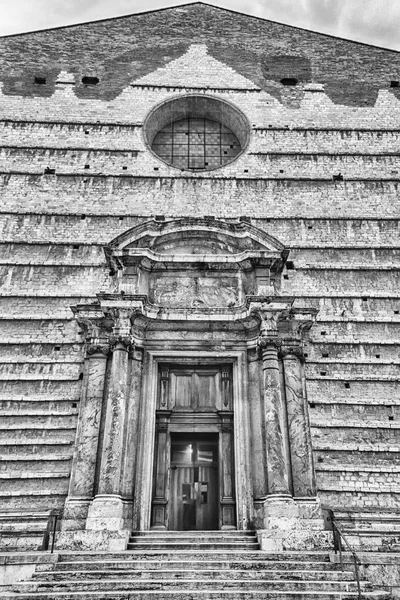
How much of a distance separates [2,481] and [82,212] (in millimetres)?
5811

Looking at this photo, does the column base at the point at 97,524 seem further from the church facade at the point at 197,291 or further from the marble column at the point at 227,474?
the marble column at the point at 227,474

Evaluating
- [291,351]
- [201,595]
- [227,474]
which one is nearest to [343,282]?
[291,351]

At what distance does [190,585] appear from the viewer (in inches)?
248

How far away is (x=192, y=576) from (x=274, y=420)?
317cm

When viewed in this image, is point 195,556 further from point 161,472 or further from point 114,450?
point 161,472

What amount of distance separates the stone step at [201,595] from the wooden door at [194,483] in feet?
11.9

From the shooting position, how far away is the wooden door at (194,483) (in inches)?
376

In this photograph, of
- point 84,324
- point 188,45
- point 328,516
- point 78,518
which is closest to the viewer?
point 78,518

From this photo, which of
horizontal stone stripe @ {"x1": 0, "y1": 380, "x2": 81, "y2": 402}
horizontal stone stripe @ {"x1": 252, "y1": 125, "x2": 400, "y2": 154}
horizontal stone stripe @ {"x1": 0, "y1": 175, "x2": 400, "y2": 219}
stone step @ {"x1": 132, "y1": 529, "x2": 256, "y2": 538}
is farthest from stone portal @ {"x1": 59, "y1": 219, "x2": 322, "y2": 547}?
horizontal stone stripe @ {"x1": 252, "y1": 125, "x2": 400, "y2": 154}

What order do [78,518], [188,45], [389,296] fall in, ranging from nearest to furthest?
1. [78,518]
2. [389,296]
3. [188,45]

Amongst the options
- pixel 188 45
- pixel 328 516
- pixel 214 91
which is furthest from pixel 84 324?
pixel 188 45

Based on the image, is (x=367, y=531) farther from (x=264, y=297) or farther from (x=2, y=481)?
(x=2, y=481)

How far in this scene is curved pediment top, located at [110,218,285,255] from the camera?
1083cm

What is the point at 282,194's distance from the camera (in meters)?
12.7
